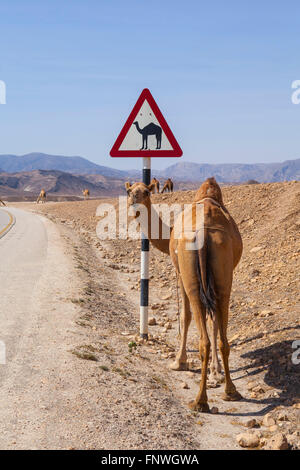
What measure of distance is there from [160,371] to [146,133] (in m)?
3.46

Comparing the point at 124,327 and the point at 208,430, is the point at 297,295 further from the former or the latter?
the point at 208,430

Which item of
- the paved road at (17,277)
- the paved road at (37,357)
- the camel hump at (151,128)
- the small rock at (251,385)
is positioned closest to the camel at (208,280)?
the small rock at (251,385)

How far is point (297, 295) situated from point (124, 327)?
3.40 meters

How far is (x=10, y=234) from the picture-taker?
78.6 ft

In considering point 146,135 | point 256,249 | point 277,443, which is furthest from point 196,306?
point 256,249

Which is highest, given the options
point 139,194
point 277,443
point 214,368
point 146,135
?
point 146,135

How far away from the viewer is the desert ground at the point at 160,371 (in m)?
4.75

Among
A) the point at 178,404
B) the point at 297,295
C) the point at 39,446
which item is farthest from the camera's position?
the point at 297,295

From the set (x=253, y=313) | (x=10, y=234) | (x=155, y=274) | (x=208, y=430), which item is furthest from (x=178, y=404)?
(x=10, y=234)

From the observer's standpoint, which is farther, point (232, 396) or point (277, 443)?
point (232, 396)

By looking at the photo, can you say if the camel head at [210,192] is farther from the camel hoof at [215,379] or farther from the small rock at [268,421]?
the small rock at [268,421]

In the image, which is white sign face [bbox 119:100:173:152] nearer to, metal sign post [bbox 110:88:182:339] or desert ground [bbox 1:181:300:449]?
metal sign post [bbox 110:88:182:339]

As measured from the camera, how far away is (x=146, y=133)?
7445 millimetres

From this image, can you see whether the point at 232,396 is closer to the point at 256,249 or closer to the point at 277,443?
the point at 277,443
